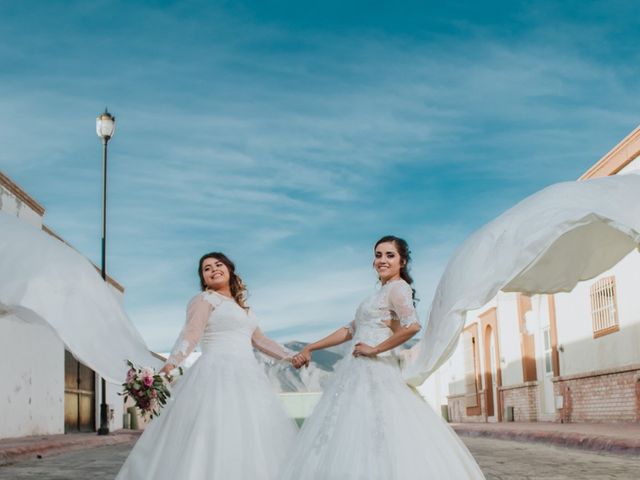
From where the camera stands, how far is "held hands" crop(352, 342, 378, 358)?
526 cm

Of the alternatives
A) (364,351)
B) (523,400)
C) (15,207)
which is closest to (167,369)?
(364,351)

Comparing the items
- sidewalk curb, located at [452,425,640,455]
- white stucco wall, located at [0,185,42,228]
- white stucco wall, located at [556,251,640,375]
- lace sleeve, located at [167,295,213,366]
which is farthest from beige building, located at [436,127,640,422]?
lace sleeve, located at [167,295,213,366]

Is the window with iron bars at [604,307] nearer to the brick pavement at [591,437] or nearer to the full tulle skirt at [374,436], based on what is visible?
the brick pavement at [591,437]

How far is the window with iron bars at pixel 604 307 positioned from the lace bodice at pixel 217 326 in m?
15.8

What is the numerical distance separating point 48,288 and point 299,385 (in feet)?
247

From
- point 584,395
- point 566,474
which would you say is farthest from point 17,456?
point 584,395

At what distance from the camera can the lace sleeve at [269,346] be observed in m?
6.49

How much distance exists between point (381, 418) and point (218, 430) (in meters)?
1.28

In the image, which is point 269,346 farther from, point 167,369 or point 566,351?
point 566,351

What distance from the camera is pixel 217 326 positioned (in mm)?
6172

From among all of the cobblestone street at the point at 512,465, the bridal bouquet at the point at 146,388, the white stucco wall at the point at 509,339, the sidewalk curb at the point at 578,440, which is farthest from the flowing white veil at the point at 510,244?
the white stucco wall at the point at 509,339

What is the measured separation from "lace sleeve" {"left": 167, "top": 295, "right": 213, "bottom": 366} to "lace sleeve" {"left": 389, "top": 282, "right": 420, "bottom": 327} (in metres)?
1.42

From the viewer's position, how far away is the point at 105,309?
5.78m

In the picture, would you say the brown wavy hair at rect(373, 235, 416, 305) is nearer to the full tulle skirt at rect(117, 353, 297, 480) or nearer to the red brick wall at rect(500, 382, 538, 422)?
the full tulle skirt at rect(117, 353, 297, 480)
